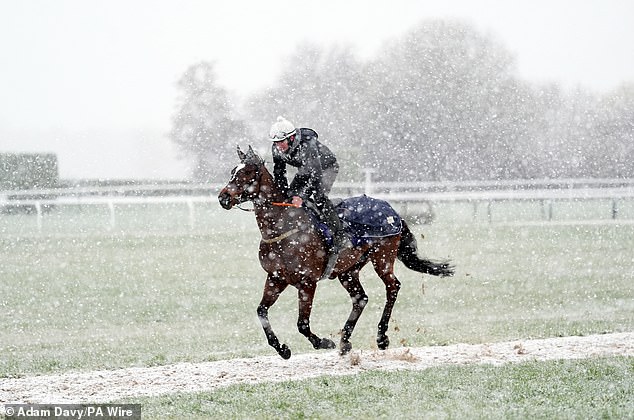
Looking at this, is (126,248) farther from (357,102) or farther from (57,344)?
(357,102)

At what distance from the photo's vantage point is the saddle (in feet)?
29.6

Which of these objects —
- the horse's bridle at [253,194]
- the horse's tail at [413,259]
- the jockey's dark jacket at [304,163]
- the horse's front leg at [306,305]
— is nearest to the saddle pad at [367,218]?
the horse's tail at [413,259]

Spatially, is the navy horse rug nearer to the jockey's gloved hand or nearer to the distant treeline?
the jockey's gloved hand

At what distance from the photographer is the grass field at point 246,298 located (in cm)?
979

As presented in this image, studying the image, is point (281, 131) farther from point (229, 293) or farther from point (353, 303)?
point (229, 293)

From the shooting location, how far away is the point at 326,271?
28.6ft

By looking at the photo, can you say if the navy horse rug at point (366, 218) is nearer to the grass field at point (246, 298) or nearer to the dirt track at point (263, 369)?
the dirt track at point (263, 369)

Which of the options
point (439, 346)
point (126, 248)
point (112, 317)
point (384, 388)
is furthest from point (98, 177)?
point (384, 388)

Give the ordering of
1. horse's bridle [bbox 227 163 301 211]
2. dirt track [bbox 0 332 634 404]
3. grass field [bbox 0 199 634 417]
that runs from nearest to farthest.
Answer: horse's bridle [bbox 227 163 301 211] → dirt track [bbox 0 332 634 404] → grass field [bbox 0 199 634 417]

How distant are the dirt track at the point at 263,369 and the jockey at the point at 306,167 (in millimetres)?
1121

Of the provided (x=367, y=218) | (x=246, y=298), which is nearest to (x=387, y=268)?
(x=367, y=218)

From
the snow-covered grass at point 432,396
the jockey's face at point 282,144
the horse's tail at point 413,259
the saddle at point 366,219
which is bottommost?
the snow-covered grass at point 432,396

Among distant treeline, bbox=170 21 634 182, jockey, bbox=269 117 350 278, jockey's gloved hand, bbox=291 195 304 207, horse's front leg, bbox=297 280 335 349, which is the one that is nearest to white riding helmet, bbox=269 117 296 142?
jockey, bbox=269 117 350 278

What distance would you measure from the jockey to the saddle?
0.26 meters
